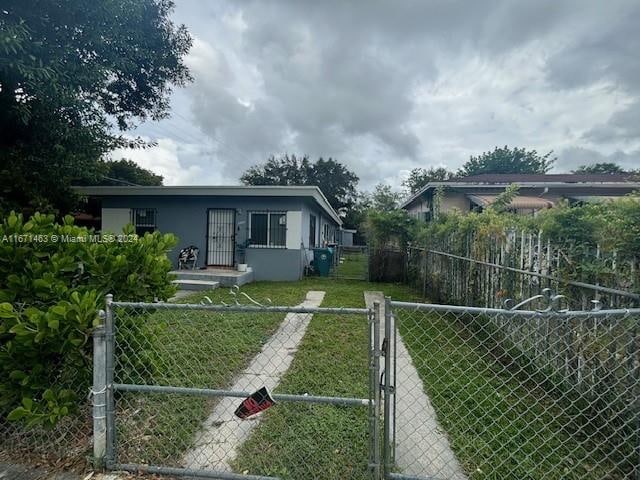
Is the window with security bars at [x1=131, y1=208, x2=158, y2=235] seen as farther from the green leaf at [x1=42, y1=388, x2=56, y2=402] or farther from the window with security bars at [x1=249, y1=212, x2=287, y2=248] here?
the green leaf at [x1=42, y1=388, x2=56, y2=402]

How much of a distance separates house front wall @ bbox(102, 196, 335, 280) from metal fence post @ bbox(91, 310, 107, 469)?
31.9 feet

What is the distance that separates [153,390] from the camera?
2.12 metres

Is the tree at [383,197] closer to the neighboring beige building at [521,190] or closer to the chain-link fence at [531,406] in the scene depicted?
the neighboring beige building at [521,190]

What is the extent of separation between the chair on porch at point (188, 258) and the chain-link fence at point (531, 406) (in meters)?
9.56

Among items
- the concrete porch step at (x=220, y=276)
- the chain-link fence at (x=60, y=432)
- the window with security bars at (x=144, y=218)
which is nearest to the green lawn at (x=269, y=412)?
the chain-link fence at (x=60, y=432)

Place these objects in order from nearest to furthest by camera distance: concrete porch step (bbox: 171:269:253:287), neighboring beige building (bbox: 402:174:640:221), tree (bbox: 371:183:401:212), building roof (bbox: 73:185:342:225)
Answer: concrete porch step (bbox: 171:269:253:287) < building roof (bbox: 73:185:342:225) < neighboring beige building (bbox: 402:174:640:221) < tree (bbox: 371:183:401:212)

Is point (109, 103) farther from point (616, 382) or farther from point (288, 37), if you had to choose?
point (616, 382)

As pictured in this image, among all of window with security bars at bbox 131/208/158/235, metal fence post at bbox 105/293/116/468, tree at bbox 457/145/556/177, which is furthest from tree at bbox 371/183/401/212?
metal fence post at bbox 105/293/116/468

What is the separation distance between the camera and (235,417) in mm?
2961

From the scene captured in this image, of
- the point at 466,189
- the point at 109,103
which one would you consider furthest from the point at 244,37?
the point at 466,189

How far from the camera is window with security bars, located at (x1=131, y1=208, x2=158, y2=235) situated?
12.7 m

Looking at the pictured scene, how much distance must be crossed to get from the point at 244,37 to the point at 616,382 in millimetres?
10997

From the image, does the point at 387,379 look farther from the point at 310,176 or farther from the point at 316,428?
the point at 310,176

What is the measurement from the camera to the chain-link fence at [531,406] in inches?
89.7
